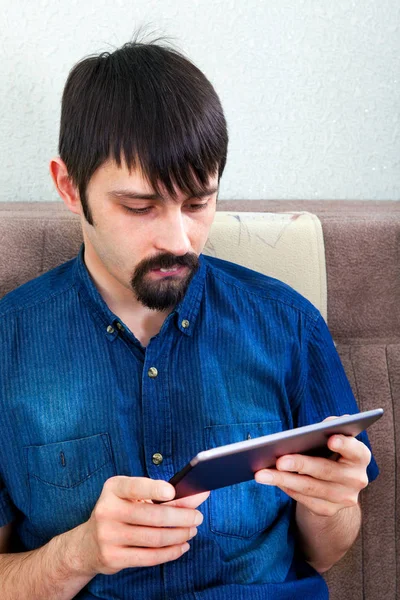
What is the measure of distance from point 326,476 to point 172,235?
33 centimetres

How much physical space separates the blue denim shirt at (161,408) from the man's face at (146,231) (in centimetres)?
8

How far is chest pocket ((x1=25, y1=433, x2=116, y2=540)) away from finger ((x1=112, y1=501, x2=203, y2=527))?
19 centimetres

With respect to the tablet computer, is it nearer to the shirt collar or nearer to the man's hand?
the man's hand

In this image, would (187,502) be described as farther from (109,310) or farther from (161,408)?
(109,310)

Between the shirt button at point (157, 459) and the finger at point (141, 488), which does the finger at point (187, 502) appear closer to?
the finger at point (141, 488)

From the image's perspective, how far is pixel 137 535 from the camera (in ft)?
2.56

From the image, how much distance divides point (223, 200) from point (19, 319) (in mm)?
507

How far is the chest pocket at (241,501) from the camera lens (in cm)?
98

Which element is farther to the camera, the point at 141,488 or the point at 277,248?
the point at 277,248

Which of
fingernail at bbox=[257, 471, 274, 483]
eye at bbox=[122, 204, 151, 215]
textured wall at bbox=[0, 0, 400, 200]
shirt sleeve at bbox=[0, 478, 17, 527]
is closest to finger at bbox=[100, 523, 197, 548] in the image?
fingernail at bbox=[257, 471, 274, 483]

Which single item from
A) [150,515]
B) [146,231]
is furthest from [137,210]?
[150,515]

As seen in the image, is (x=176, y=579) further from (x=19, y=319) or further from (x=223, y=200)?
(x=223, y=200)

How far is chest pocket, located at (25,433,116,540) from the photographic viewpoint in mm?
963

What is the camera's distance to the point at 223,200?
1373mm
